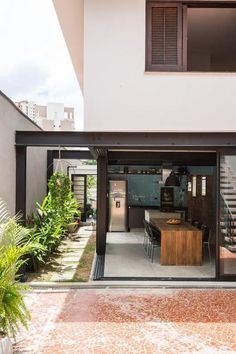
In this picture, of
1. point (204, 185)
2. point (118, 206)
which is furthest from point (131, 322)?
point (118, 206)

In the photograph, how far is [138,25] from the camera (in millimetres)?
5762

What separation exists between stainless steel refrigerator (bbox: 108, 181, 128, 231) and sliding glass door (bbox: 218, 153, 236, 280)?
25.0ft

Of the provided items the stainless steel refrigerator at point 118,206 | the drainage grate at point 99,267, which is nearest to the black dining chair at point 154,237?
the drainage grate at point 99,267

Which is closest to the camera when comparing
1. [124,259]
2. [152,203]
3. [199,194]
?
[124,259]

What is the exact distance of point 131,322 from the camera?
5094 mm

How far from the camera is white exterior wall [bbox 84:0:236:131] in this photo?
5770 millimetres

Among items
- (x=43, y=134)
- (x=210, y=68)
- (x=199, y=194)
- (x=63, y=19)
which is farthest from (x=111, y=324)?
(x=199, y=194)

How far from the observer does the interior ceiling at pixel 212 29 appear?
6719 mm

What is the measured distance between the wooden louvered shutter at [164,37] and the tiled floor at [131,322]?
13.5ft

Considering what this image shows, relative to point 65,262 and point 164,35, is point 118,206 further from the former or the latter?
point 164,35

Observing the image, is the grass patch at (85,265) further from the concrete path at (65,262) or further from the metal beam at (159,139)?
the metal beam at (159,139)

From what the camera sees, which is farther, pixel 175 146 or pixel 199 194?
pixel 199 194

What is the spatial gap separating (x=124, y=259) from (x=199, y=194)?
5.33m

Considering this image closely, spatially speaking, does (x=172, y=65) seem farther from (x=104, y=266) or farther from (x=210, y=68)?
(x=104, y=266)
